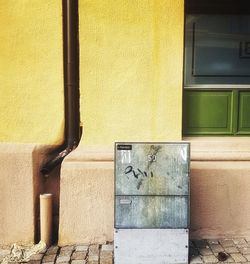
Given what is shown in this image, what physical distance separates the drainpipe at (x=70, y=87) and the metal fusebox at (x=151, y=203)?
830mm

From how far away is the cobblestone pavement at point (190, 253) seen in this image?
4.09 meters

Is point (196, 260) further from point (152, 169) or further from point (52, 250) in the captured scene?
point (52, 250)

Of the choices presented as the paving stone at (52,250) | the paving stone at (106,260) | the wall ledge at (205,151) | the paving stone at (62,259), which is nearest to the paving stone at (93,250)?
the paving stone at (106,260)

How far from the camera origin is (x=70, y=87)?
4438 millimetres

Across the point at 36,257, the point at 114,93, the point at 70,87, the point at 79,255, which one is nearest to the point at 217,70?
the point at 114,93

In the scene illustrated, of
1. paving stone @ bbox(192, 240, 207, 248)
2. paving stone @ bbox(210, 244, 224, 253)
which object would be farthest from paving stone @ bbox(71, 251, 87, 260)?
paving stone @ bbox(210, 244, 224, 253)

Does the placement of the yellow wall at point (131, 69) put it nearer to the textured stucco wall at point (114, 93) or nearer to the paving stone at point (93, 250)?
the textured stucco wall at point (114, 93)

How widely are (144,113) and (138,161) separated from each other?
77 centimetres

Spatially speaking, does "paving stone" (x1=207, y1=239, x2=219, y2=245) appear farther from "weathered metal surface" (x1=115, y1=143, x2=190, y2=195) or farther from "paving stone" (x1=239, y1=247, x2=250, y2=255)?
"weathered metal surface" (x1=115, y1=143, x2=190, y2=195)

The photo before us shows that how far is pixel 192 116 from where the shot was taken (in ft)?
15.8

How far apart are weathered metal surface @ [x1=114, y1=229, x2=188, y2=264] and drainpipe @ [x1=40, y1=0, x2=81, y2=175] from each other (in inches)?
45.9

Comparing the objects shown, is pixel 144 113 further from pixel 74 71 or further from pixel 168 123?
pixel 74 71

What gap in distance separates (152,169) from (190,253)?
1096 mm

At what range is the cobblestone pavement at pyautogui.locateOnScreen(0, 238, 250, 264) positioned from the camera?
4086 mm
